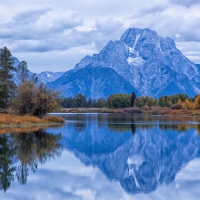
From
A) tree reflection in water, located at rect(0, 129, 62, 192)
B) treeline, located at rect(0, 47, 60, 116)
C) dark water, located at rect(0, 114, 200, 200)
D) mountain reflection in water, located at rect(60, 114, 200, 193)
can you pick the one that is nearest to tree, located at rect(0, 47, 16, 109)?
treeline, located at rect(0, 47, 60, 116)

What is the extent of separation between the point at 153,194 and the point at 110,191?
7.10ft

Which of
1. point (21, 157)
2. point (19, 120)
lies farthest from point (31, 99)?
point (21, 157)

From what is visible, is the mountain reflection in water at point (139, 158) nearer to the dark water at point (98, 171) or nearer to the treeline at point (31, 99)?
the dark water at point (98, 171)

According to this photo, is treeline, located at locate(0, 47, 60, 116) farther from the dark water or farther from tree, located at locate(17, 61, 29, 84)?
the dark water

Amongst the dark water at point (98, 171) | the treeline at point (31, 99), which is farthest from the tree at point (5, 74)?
the dark water at point (98, 171)

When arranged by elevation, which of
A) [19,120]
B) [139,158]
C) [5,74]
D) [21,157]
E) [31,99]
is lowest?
[139,158]

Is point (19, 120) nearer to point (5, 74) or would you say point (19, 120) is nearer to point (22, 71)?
point (5, 74)

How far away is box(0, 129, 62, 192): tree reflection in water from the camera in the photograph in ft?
73.5

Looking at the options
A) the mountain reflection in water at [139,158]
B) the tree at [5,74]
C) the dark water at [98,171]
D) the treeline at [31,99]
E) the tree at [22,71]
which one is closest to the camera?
the dark water at [98,171]

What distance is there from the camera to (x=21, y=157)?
29156mm

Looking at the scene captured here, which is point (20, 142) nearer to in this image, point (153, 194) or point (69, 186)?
point (69, 186)

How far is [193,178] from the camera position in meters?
22.6

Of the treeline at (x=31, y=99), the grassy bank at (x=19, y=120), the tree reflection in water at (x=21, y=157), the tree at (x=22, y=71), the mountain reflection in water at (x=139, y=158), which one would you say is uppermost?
the tree at (x=22, y=71)

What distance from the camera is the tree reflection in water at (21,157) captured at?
22.4 m
